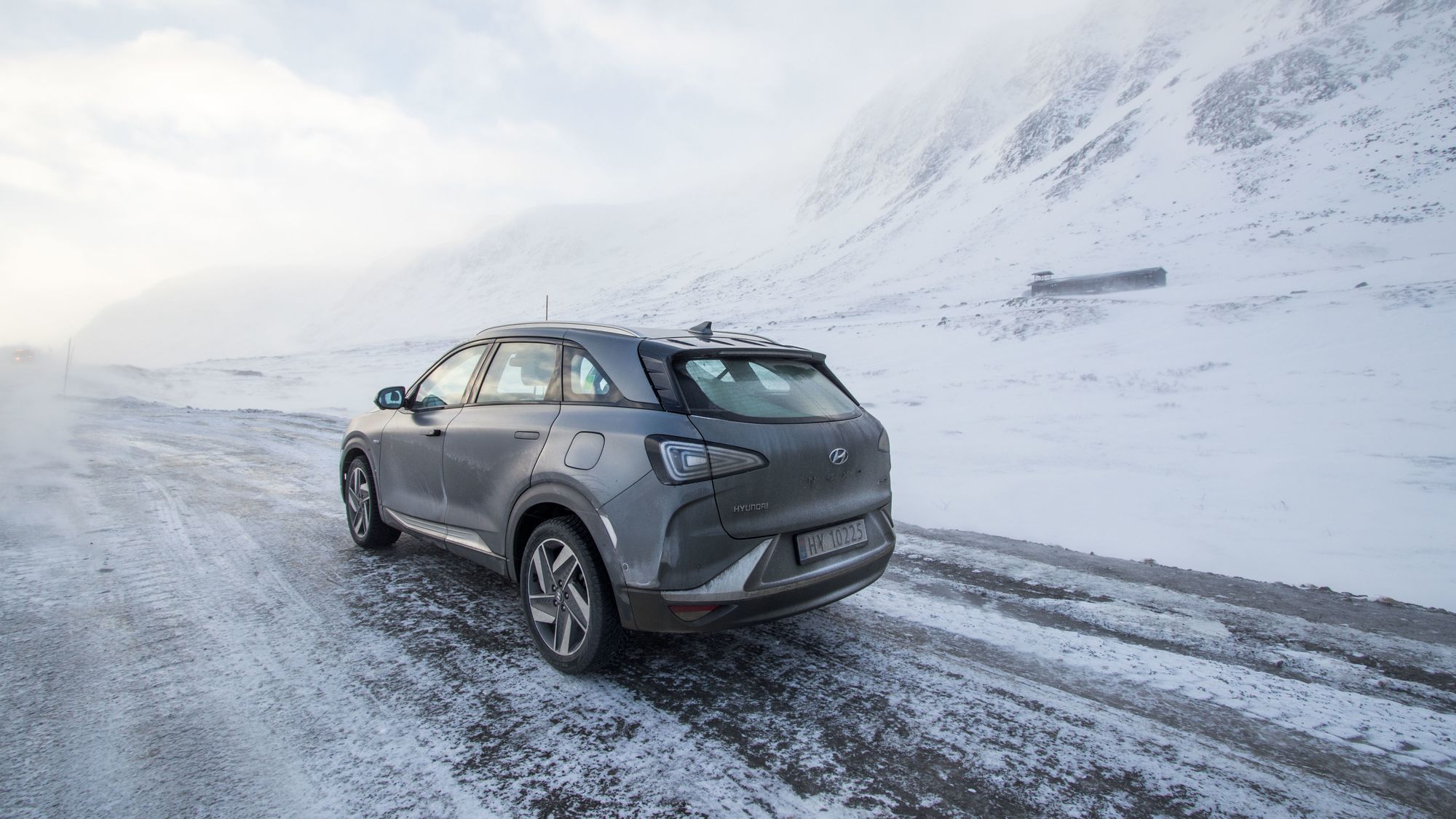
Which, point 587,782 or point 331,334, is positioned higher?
point 331,334

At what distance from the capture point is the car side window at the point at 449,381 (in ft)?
13.5

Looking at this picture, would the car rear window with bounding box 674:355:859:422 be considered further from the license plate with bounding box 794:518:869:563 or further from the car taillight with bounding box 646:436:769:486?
the license plate with bounding box 794:518:869:563

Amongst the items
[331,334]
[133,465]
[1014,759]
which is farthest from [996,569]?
[331,334]

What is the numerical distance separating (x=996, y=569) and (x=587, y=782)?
3.26 metres

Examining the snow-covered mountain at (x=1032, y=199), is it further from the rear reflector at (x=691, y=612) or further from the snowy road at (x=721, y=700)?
the rear reflector at (x=691, y=612)

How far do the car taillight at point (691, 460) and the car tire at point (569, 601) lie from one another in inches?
20.8

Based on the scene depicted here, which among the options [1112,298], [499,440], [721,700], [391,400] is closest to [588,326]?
[499,440]

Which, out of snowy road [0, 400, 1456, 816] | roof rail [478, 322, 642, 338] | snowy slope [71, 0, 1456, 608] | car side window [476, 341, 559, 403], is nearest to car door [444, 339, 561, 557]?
car side window [476, 341, 559, 403]

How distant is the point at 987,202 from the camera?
3002 inches

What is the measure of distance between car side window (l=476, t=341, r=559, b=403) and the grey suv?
11 millimetres

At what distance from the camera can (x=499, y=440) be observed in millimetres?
3531

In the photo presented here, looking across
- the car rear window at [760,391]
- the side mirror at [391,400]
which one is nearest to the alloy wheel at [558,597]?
the car rear window at [760,391]

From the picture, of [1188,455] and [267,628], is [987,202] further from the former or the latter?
[267,628]

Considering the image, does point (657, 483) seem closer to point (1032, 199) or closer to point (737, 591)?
point (737, 591)
